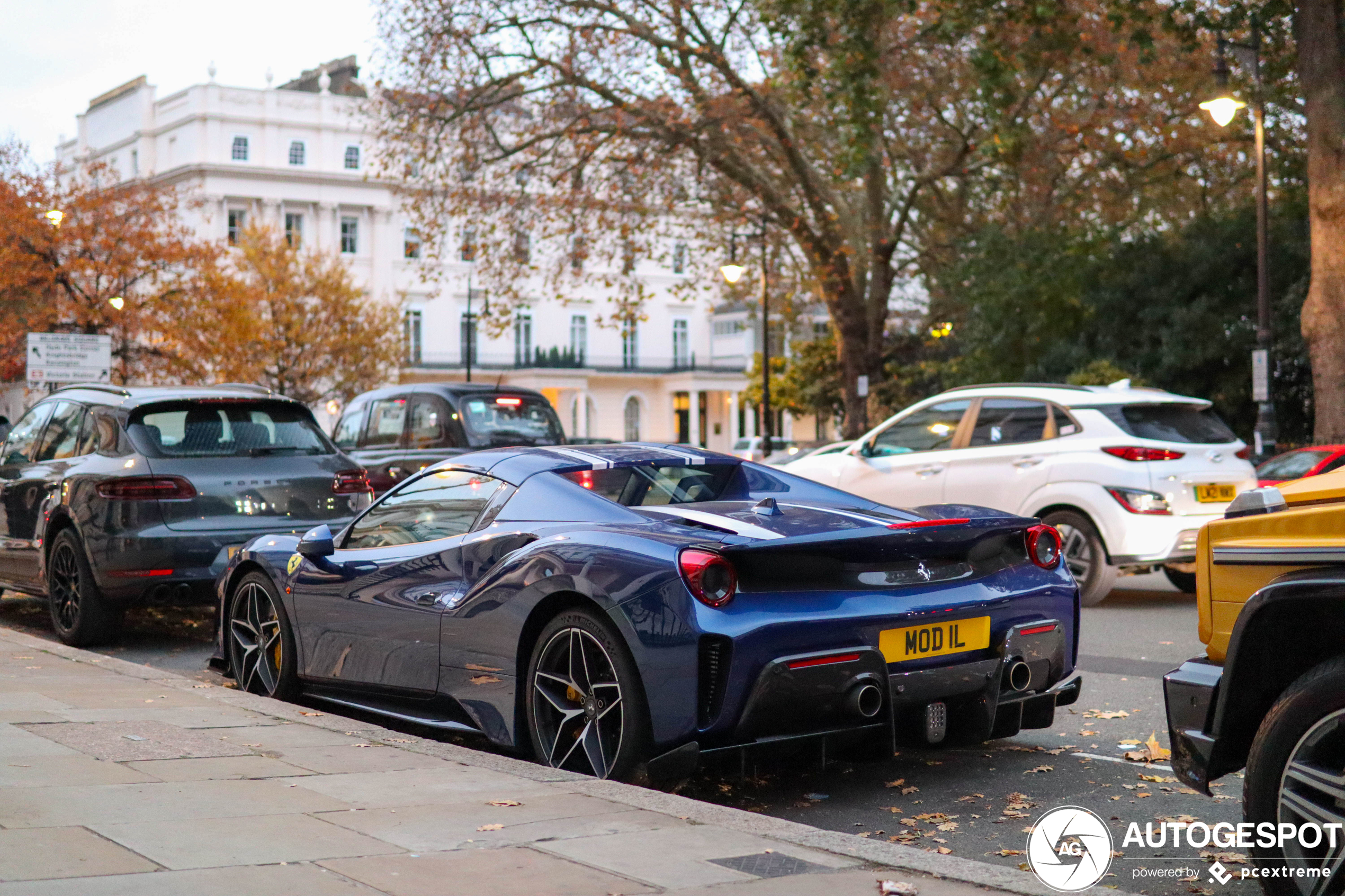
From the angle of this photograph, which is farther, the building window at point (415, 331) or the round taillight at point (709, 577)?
the building window at point (415, 331)

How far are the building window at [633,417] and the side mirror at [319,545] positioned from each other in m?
82.6

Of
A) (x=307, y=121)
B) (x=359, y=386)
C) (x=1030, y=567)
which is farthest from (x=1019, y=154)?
(x=307, y=121)

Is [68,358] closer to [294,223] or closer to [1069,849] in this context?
[1069,849]

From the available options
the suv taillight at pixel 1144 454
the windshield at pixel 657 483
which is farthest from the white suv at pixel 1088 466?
the windshield at pixel 657 483

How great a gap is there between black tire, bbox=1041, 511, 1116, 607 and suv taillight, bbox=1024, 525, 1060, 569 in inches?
223

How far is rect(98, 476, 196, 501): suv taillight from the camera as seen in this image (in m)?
9.38

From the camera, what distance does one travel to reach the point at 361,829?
441cm

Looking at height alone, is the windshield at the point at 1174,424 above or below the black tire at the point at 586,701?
above

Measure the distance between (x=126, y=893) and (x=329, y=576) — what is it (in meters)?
3.28

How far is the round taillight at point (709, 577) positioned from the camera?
4980 mm

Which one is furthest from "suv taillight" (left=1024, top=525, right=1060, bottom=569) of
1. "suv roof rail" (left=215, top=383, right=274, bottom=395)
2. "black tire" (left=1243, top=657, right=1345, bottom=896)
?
"suv roof rail" (left=215, top=383, right=274, bottom=395)

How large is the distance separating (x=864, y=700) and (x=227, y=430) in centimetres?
627

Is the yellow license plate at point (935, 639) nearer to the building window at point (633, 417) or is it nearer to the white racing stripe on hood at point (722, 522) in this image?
the white racing stripe on hood at point (722, 522)

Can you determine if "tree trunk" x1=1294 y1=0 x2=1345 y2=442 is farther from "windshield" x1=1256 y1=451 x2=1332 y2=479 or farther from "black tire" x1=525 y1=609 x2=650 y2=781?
"black tire" x1=525 y1=609 x2=650 y2=781
